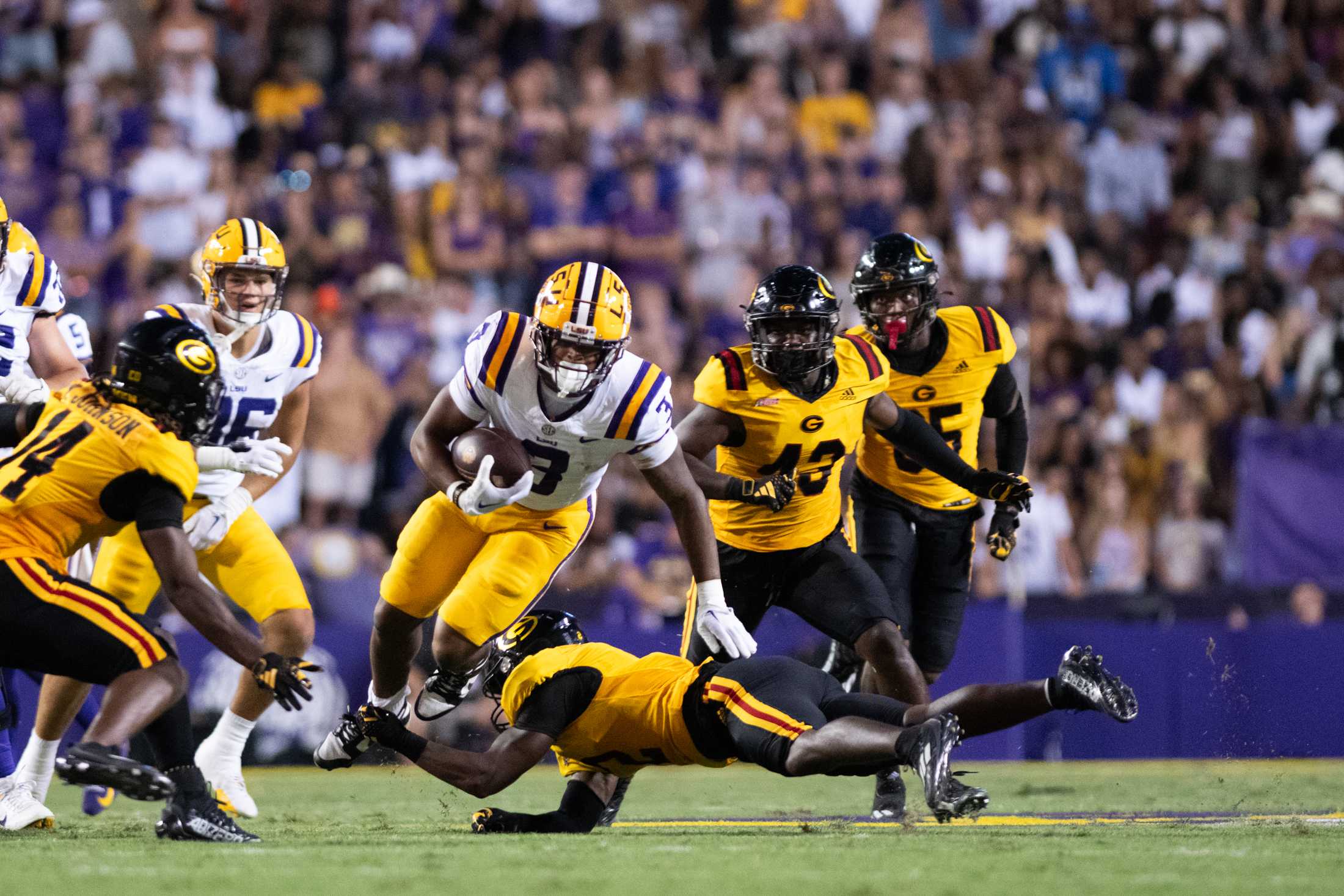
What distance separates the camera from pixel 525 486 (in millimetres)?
6430

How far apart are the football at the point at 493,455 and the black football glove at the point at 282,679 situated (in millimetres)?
1375

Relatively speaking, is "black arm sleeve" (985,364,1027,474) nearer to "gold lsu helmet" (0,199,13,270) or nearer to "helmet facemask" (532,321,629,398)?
"helmet facemask" (532,321,629,398)

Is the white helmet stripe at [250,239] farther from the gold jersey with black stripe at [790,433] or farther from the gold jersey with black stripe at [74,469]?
the gold jersey with black stripe at [790,433]

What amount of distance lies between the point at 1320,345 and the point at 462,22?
7.02 metres

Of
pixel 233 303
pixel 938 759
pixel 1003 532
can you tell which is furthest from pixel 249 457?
pixel 1003 532

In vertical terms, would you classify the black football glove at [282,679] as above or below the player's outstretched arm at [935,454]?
below

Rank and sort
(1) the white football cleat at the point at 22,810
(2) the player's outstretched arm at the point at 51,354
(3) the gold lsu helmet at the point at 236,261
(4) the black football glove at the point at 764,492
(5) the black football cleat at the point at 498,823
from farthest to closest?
(2) the player's outstretched arm at the point at 51,354
(3) the gold lsu helmet at the point at 236,261
(4) the black football glove at the point at 764,492
(1) the white football cleat at the point at 22,810
(5) the black football cleat at the point at 498,823

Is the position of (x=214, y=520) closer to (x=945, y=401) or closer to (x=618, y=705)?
(x=618, y=705)

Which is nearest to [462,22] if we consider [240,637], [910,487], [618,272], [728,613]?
[618,272]

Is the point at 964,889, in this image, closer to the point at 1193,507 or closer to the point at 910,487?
the point at 910,487

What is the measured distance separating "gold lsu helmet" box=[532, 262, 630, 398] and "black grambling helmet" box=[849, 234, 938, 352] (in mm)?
1440

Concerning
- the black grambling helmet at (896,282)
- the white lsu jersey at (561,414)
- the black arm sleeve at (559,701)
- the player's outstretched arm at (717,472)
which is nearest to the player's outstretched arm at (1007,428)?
the black grambling helmet at (896,282)

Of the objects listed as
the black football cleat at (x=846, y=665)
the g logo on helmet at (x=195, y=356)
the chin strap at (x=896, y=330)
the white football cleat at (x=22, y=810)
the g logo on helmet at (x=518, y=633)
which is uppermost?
the chin strap at (x=896, y=330)

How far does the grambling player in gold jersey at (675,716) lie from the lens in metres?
5.46
